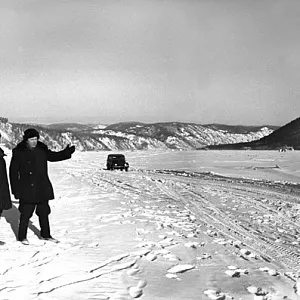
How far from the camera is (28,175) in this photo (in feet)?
21.4

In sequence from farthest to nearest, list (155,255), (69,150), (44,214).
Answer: (69,150)
(44,214)
(155,255)

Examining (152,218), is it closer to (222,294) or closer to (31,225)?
(31,225)

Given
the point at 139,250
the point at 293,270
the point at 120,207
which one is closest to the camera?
the point at 293,270

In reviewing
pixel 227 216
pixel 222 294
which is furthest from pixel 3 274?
pixel 227 216

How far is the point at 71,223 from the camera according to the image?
896 cm

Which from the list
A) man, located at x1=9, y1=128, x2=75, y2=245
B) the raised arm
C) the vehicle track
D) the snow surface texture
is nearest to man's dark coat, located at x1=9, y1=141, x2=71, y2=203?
man, located at x1=9, y1=128, x2=75, y2=245

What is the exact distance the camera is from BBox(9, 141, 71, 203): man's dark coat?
6.52 metres

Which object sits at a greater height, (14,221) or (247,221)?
(14,221)

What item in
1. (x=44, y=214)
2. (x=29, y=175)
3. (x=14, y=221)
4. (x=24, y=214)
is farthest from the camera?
(x=14, y=221)

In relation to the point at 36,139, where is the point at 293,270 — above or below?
below

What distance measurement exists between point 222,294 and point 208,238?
2.90 m

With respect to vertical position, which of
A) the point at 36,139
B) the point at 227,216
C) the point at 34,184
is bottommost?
the point at 227,216

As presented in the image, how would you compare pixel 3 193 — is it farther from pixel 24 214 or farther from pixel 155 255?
pixel 155 255

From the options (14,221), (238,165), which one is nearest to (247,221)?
(14,221)
